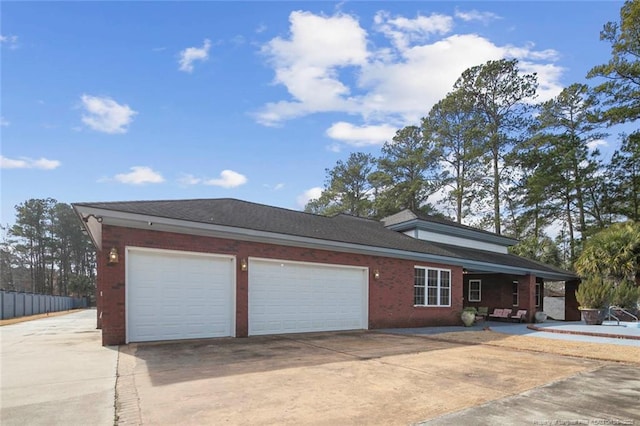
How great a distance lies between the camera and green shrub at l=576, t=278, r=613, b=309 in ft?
55.4

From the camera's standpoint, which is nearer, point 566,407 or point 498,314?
point 566,407

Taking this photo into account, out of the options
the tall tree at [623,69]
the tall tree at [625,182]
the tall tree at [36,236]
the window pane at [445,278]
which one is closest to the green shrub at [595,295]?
the window pane at [445,278]

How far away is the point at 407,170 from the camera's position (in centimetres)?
4003

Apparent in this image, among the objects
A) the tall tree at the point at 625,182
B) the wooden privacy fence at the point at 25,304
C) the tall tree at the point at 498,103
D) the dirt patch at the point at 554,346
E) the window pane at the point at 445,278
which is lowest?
the wooden privacy fence at the point at 25,304

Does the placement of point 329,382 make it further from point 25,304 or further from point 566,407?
point 25,304

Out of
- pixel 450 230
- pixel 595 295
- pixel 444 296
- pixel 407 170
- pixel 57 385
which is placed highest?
pixel 407 170

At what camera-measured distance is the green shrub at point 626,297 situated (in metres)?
17.8

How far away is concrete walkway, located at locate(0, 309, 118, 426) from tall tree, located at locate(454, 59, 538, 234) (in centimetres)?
3231

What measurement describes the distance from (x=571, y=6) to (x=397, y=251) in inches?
398

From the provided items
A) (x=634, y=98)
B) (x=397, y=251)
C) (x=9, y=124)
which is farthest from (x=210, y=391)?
(x=634, y=98)

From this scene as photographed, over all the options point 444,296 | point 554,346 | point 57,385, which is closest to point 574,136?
point 444,296

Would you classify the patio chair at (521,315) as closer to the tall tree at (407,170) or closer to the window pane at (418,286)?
the window pane at (418,286)

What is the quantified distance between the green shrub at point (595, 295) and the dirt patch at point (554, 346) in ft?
18.3

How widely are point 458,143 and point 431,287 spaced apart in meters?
22.3
